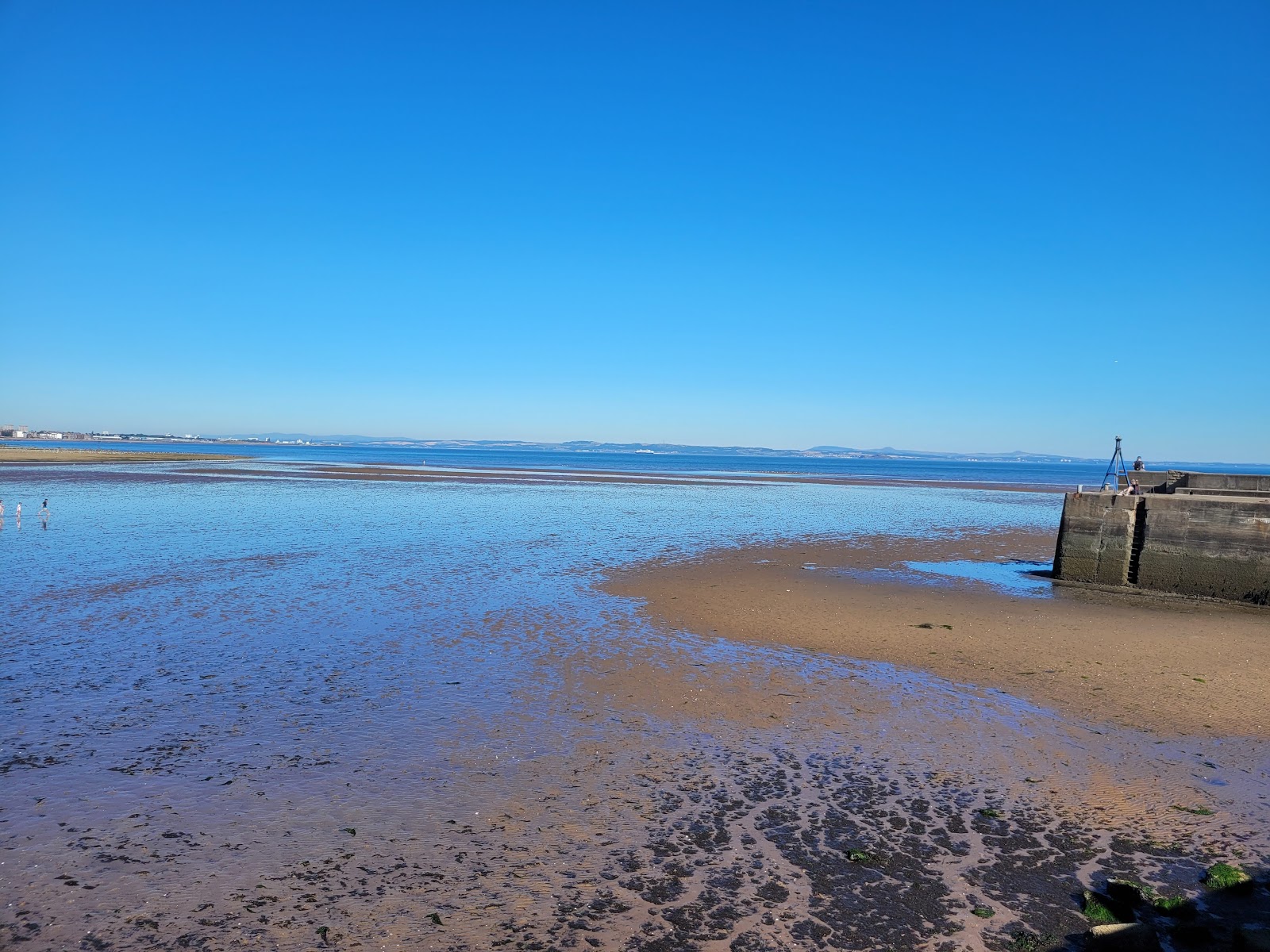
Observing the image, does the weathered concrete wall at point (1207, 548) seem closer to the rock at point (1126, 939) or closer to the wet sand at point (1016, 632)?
the wet sand at point (1016, 632)

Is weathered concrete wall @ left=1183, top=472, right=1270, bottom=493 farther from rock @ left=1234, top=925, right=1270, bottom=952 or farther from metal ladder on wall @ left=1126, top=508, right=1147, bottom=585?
rock @ left=1234, top=925, right=1270, bottom=952

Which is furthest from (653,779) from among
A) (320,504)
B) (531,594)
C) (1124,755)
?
(320,504)

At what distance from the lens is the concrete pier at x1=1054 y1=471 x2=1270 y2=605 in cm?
1861

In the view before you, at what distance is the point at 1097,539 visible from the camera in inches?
814

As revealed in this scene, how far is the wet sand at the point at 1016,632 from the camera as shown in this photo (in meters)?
10.9

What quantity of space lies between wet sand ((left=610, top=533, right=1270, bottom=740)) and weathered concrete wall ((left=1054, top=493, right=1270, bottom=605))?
92cm

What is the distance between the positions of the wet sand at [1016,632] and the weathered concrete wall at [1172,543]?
917mm

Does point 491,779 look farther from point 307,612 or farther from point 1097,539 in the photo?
point 1097,539

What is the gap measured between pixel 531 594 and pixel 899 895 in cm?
1164

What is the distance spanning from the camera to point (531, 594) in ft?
55.5

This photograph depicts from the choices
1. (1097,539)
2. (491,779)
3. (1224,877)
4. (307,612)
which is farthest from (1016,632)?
(307,612)

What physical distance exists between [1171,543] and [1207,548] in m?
0.71

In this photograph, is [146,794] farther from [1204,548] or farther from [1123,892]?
[1204,548]

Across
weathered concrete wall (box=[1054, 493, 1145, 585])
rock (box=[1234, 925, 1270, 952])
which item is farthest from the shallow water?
weathered concrete wall (box=[1054, 493, 1145, 585])
